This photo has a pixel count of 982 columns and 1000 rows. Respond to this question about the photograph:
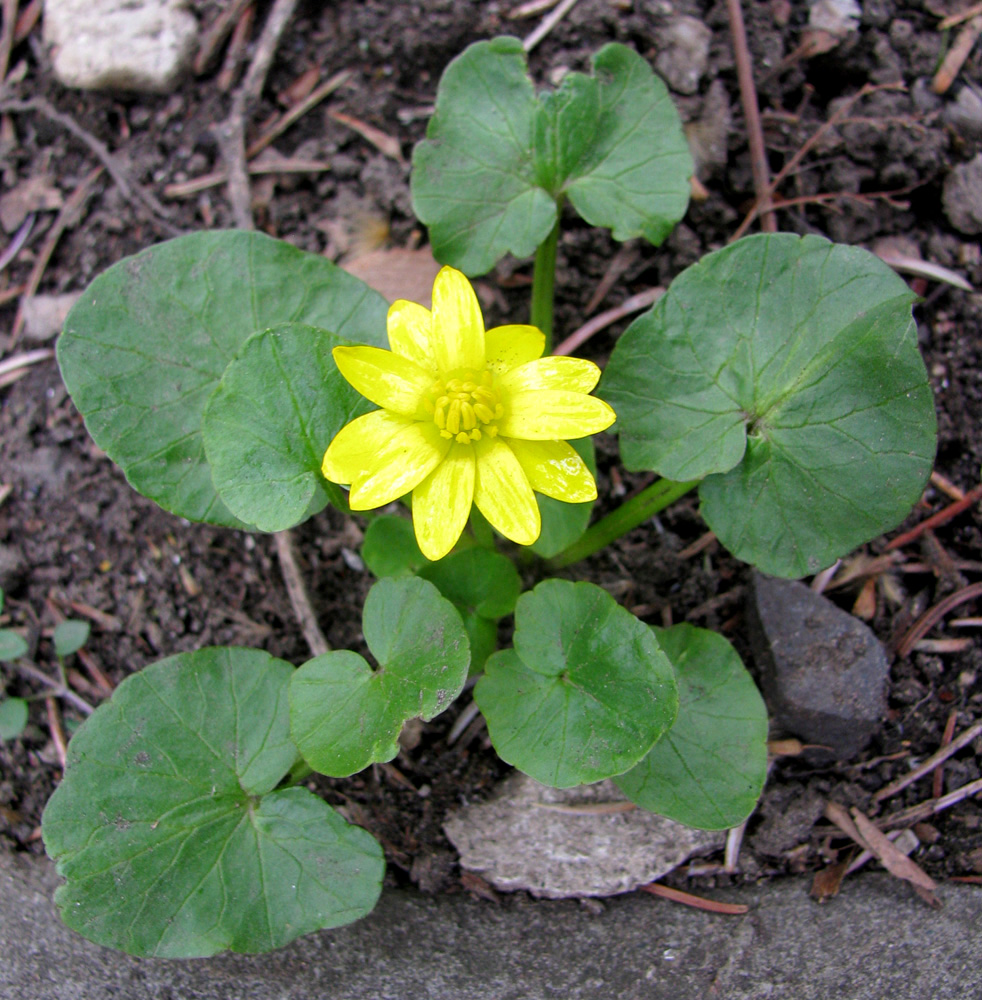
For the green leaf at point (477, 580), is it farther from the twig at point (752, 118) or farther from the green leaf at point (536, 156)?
the twig at point (752, 118)

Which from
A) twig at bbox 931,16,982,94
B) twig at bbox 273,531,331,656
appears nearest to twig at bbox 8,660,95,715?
twig at bbox 273,531,331,656

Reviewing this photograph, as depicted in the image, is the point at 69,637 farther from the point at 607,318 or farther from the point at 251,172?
the point at 607,318

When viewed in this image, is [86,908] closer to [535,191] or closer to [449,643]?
→ [449,643]

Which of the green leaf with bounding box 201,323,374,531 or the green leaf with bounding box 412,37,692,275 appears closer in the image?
the green leaf with bounding box 201,323,374,531

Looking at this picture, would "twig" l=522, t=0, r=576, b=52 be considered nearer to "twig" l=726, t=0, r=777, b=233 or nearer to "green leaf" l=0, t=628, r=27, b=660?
"twig" l=726, t=0, r=777, b=233

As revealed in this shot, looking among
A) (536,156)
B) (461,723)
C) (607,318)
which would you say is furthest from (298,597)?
(536,156)

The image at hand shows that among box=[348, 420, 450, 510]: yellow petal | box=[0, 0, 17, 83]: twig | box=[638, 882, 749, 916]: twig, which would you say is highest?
box=[0, 0, 17, 83]: twig

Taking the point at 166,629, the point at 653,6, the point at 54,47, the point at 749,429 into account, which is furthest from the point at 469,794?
the point at 54,47
